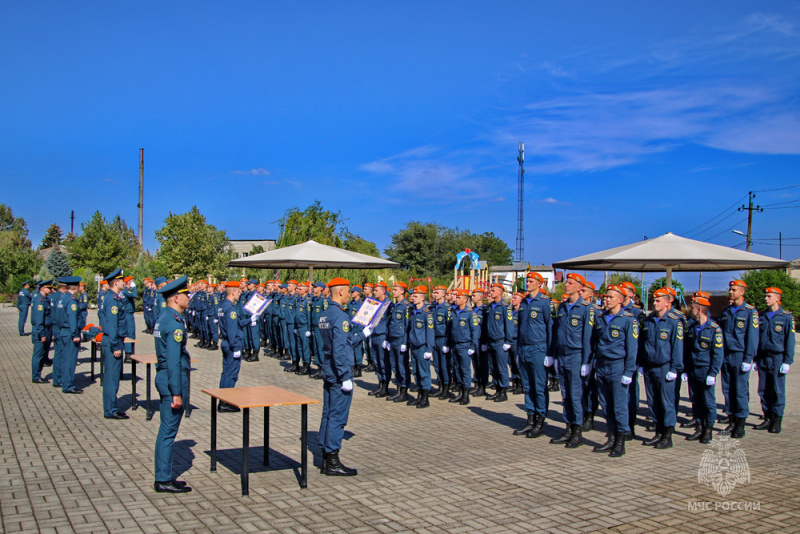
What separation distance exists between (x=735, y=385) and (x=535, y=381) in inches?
118

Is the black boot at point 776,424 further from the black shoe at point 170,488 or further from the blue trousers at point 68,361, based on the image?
the blue trousers at point 68,361

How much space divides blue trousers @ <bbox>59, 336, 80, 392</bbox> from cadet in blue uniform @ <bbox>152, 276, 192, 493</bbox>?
5839 millimetres

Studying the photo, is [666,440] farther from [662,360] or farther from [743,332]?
[743,332]

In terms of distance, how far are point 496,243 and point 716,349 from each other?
8751 centimetres

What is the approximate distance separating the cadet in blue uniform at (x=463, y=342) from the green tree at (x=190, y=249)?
29.6m

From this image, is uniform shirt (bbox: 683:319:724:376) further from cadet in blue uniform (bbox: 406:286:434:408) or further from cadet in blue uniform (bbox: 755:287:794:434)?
cadet in blue uniform (bbox: 406:286:434:408)

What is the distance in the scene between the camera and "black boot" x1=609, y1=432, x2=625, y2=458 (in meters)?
7.51

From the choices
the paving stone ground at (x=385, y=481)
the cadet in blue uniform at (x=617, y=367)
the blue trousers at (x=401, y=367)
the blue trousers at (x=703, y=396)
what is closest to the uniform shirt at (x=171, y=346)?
the paving stone ground at (x=385, y=481)

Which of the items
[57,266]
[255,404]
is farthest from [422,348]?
[57,266]

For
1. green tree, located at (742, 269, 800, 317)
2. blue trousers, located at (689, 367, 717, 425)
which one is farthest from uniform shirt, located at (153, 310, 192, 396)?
green tree, located at (742, 269, 800, 317)

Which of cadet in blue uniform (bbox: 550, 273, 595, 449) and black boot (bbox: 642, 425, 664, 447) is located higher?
cadet in blue uniform (bbox: 550, 273, 595, 449)

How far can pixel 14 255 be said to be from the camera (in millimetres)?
48094

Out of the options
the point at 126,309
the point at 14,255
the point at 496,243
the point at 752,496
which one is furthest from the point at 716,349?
the point at 496,243

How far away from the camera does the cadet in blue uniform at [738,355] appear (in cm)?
868
